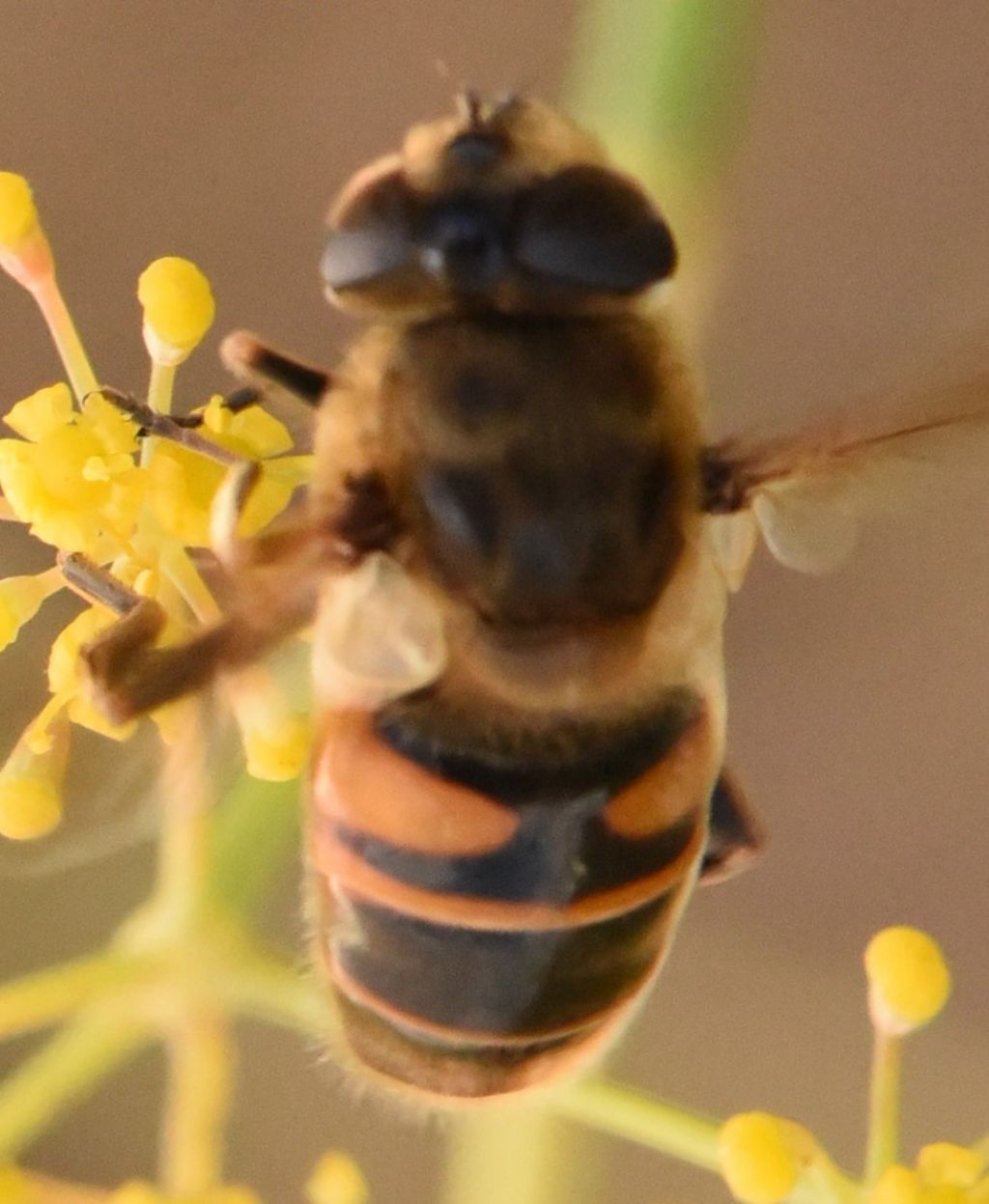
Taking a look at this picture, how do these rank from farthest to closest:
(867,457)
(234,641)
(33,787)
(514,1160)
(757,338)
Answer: (757,338), (514,1160), (33,787), (867,457), (234,641)

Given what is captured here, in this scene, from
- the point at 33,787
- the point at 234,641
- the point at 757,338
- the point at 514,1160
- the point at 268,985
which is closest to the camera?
the point at 234,641

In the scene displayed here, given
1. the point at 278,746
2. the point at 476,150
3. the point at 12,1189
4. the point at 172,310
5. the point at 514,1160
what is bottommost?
the point at 514,1160

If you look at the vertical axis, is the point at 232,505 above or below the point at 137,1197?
above

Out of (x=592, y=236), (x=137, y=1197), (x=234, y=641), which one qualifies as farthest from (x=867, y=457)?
(x=137, y=1197)

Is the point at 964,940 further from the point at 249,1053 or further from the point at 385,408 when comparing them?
the point at 385,408

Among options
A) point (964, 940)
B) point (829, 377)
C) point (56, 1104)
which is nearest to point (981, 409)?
Result: point (56, 1104)

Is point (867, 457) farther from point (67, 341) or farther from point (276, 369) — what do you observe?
point (67, 341)

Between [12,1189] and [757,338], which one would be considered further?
[757,338]

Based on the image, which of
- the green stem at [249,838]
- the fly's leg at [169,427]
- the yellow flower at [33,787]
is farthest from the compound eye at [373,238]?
the green stem at [249,838]
